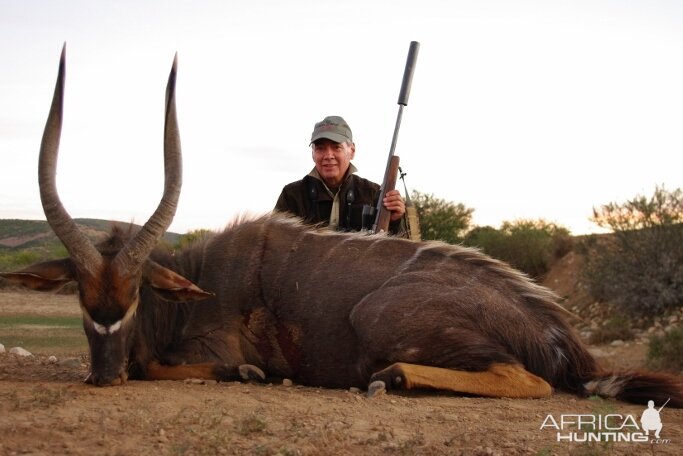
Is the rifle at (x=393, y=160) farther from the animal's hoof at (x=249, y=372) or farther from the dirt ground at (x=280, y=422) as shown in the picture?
the dirt ground at (x=280, y=422)

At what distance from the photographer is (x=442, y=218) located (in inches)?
859

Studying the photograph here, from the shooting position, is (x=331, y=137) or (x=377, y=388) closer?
(x=377, y=388)

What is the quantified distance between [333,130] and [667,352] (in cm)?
562

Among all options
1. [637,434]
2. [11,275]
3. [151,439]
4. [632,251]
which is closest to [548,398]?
[637,434]

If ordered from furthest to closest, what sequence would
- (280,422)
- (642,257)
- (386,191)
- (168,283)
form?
(642,257), (386,191), (168,283), (280,422)

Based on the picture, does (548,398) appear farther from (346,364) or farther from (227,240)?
(227,240)

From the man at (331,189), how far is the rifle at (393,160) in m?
0.15

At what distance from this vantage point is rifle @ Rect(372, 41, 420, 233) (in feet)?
22.1

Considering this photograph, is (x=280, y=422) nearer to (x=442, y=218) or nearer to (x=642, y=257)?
(x=642, y=257)

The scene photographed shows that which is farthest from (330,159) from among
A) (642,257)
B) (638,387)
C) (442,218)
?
(442,218)

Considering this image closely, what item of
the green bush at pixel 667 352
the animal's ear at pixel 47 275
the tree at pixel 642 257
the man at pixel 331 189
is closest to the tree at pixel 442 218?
the tree at pixel 642 257

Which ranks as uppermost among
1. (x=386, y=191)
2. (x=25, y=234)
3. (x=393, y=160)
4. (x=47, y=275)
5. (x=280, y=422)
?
(x=393, y=160)

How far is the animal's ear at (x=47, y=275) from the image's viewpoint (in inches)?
187

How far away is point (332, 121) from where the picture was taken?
7.06 meters
